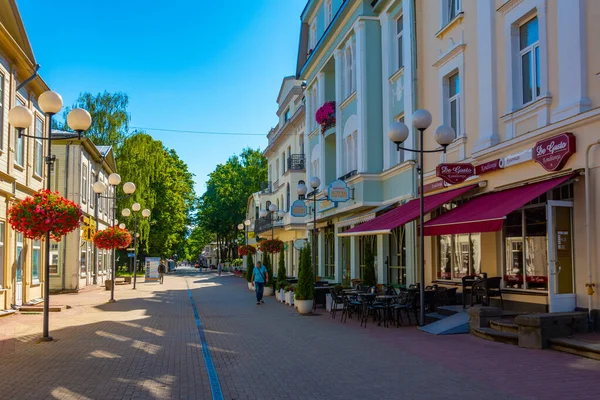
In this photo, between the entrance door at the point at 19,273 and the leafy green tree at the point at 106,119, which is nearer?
the entrance door at the point at 19,273

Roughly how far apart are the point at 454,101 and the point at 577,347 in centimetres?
870

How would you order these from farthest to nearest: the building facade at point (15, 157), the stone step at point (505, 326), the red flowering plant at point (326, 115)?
the red flowering plant at point (326, 115) < the building facade at point (15, 157) < the stone step at point (505, 326)

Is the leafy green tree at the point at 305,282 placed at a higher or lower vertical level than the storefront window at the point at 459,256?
lower

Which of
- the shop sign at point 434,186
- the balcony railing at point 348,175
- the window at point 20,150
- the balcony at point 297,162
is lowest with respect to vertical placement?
the shop sign at point 434,186

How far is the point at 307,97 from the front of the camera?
29.4 meters

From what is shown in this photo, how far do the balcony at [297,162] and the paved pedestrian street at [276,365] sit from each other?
77.5ft

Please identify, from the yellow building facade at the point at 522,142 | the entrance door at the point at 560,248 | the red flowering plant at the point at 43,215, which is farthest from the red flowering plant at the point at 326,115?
the entrance door at the point at 560,248

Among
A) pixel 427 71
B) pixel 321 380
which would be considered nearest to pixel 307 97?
pixel 427 71

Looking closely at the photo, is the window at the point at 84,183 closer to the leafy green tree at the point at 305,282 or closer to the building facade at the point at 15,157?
the building facade at the point at 15,157

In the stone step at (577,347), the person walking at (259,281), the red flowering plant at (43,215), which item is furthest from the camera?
the person walking at (259,281)

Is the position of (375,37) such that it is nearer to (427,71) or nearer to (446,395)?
(427,71)

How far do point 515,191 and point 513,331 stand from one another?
9.81ft

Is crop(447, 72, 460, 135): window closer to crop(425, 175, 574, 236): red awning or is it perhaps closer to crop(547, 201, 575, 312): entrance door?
crop(425, 175, 574, 236): red awning

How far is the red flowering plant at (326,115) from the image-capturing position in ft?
80.5
